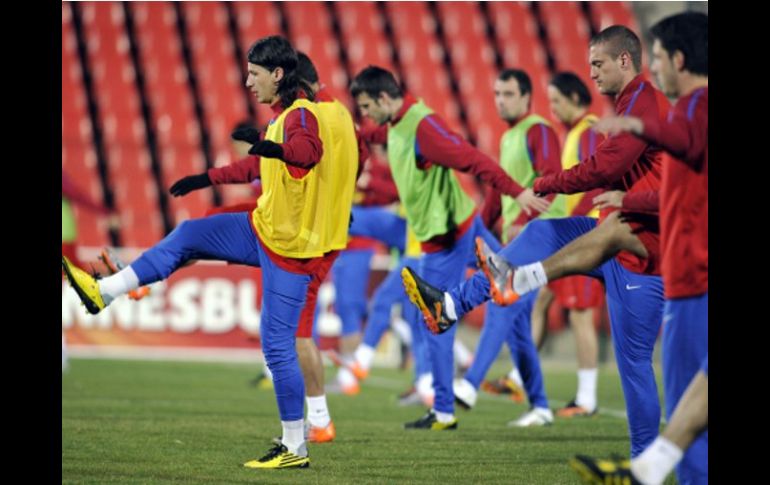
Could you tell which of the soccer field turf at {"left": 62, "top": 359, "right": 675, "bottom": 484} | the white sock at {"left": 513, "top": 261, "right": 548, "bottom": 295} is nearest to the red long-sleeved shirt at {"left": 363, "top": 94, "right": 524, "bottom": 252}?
the soccer field turf at {"left": 62, "top": 359, "right": 675, "bottom": 484}

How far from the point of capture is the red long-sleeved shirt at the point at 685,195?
409cm

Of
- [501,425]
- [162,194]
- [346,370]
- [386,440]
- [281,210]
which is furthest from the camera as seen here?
[162,194]

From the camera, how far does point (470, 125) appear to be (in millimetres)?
19984

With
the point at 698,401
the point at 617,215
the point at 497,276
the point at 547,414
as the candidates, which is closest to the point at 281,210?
the point at 497,276

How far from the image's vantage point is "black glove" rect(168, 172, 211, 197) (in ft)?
21.2

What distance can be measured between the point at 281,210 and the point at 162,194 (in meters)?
13.2

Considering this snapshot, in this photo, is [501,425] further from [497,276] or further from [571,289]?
[497,276]

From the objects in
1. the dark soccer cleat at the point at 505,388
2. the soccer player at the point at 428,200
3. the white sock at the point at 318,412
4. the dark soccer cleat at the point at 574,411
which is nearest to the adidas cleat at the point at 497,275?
the white sock at the point at 318,412

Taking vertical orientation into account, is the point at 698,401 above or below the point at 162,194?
below

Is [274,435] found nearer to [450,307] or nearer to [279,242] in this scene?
[279,242]

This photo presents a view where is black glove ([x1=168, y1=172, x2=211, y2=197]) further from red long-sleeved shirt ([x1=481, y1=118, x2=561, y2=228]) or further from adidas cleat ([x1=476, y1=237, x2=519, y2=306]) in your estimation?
red long-sleeved shirt ([x1=481, y1=118, x2=561, y2=228])

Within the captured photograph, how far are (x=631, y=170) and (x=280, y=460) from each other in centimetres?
218

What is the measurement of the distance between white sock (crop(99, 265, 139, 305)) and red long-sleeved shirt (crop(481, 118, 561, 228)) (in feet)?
9.73

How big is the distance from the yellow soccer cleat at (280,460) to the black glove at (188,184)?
142 centimetres
